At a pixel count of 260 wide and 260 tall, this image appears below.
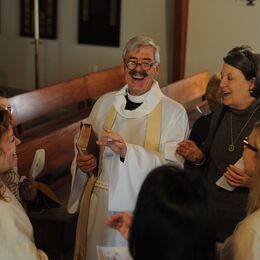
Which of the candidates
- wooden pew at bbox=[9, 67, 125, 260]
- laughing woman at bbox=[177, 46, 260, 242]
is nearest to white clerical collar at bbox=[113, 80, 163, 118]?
laughing woman at bbox=[177, 46, 260, 242]

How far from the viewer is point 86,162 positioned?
7.75 ft

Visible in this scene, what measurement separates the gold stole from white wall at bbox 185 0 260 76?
4.00 metres

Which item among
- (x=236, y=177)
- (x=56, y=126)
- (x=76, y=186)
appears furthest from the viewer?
(x=56, y=126)

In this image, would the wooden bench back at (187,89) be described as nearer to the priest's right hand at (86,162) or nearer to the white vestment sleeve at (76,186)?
the white vestment sleeve at (76,186)

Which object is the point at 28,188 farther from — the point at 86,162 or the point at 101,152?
the point at 101,152

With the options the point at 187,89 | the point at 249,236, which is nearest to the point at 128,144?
the point at 249,236

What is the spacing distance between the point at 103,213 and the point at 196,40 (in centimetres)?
453

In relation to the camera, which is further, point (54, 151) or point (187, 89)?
point (187, 89)

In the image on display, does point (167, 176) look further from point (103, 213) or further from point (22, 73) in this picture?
point (22, 73)

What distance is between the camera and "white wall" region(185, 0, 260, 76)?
603 centimetres

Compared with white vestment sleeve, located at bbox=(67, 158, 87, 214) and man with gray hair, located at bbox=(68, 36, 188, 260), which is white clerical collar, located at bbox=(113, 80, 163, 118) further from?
white vestment sleeve, located at bbox=(67, 158, 87, 214)

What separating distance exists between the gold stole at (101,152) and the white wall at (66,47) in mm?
4583

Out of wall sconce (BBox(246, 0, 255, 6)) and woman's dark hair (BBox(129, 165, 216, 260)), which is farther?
wall sconce (BBox(246, 0, 255, 6))

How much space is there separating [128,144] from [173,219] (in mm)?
1145
